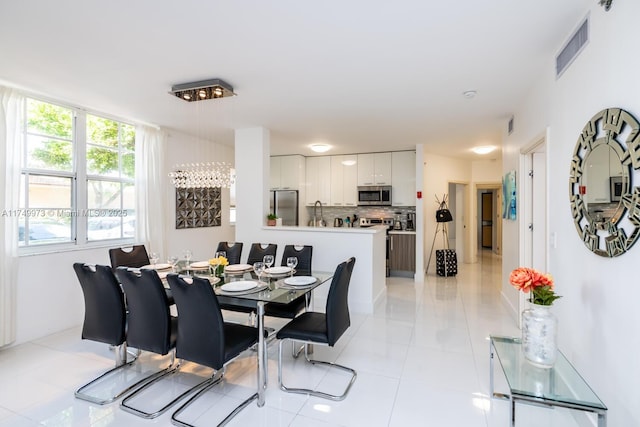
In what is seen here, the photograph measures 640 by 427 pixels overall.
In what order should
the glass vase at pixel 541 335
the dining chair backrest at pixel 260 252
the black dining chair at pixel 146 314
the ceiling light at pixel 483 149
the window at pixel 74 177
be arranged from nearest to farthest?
the glass vase at pixel 541 335
the black dining chair at pixel 146 314
the window at pixel 74 177
the dining chair backrest at pixel 260 252
the ceiling light at pixel 483 149

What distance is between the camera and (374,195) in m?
6.63

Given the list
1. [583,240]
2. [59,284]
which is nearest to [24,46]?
[59,284]

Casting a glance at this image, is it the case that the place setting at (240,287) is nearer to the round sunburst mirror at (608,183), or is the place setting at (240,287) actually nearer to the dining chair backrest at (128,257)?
the dining chair backrest at (128,257)

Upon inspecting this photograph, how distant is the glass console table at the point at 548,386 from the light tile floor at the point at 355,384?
456 millimetres

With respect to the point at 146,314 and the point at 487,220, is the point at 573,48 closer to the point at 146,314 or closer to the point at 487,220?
the point at 146,314

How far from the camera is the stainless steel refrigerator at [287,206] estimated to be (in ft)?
22.5

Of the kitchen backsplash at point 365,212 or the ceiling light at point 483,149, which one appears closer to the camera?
the ceiling light at point 483,149

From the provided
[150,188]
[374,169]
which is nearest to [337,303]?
[150,188]

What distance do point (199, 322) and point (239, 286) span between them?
460 millimetres

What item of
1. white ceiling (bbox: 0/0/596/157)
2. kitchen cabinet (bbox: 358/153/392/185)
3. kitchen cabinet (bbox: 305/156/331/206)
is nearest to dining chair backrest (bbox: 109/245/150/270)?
white ceiling (bbox: 0/0/596/157)

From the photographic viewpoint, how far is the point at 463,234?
783cm

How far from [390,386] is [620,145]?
213 centimetres

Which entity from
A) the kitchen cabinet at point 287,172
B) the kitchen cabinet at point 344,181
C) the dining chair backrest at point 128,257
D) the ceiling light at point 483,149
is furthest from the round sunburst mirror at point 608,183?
the kitchen cabinet at point 287,172

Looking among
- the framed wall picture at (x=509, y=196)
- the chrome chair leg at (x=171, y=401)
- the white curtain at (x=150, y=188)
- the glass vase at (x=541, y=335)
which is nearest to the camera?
the glass vase at (x=541, y=335)
